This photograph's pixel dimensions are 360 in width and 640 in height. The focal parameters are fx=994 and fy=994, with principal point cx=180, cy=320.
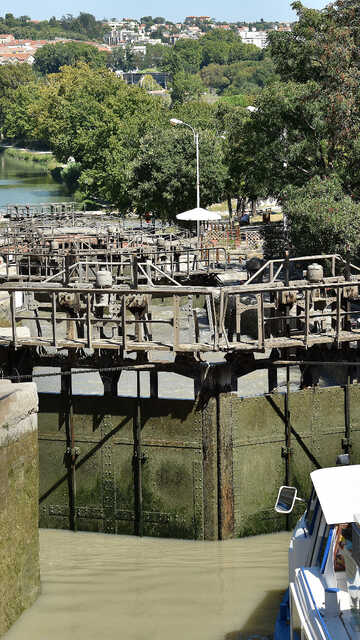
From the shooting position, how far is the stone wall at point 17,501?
521 inches

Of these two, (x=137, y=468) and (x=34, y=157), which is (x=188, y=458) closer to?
(x=137, y=468)

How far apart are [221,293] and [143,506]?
3.70 meters

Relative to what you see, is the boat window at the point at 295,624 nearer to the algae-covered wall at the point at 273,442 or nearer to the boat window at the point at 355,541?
the boat window at the point at 355,541

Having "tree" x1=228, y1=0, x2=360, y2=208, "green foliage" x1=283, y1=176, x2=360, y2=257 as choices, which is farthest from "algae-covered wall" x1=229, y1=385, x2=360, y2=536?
"tree" x1=228, y1=0, x2=360, y2=208

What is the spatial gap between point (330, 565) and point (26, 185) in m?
114

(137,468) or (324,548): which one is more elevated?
(324,548)

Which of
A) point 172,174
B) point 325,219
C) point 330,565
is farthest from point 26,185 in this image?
point 330,565

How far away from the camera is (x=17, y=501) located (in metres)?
13.7

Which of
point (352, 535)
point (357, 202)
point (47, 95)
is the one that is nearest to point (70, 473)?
point (352, 535)

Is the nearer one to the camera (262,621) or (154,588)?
(262,621)

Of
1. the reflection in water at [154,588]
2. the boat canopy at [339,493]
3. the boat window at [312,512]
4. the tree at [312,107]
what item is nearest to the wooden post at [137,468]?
the reflection in water at [154,588]

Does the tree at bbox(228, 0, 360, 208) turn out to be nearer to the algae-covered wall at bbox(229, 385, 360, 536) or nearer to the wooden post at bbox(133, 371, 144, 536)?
the algae-covered wall at bbox(229, 385, 360, 536)

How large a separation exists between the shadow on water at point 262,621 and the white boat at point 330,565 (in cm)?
255

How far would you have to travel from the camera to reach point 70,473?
16.3 metres
